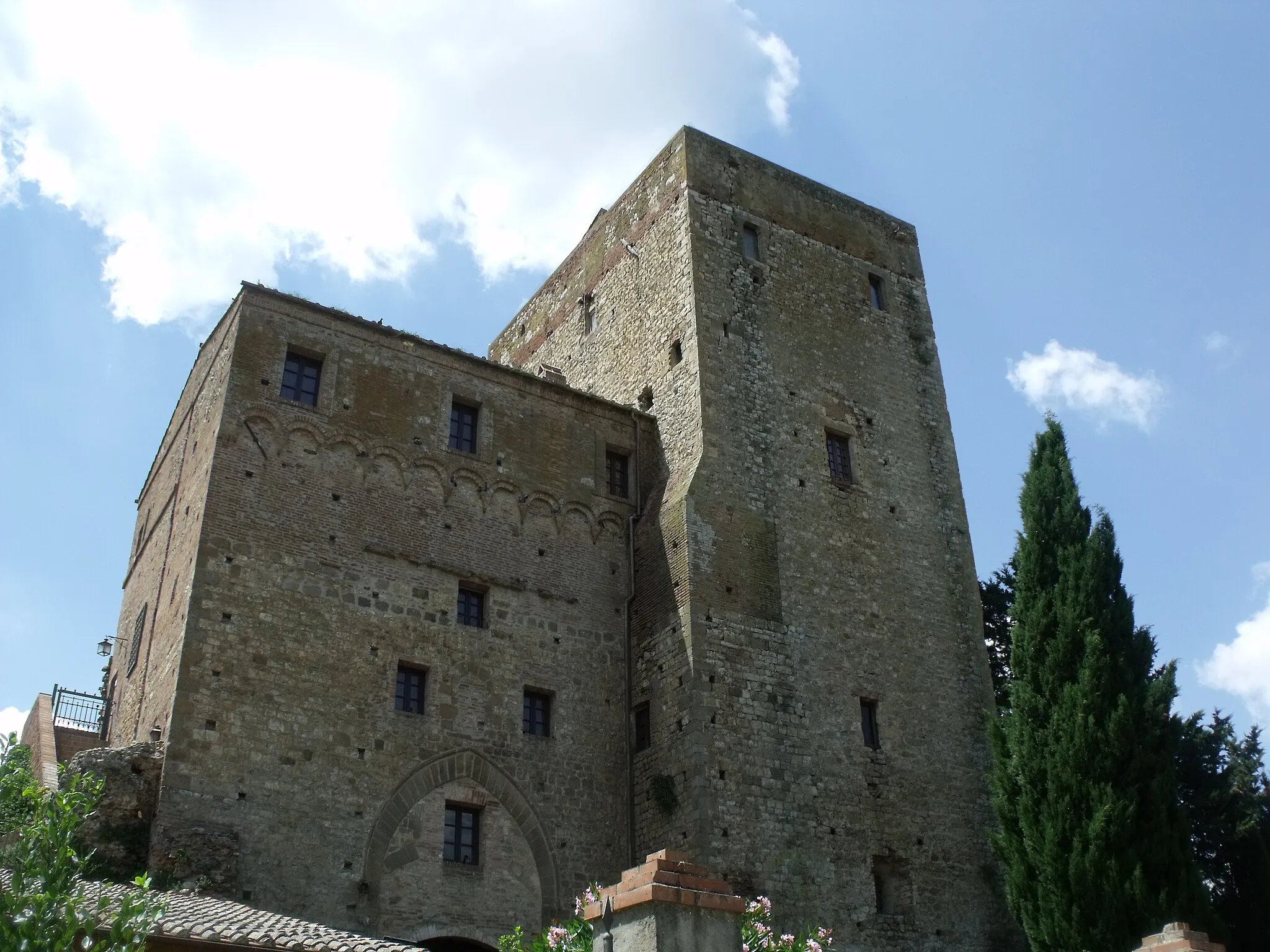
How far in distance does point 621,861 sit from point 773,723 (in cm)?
287

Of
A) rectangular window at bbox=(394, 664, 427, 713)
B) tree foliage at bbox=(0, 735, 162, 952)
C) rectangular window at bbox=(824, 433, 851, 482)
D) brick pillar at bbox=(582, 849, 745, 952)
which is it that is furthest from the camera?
rectangular window at bbox=(824, 433, 851, 482)

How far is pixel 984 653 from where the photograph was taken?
66.7 feet

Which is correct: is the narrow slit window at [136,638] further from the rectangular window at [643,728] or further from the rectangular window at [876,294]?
the rectangular window at [876,294]

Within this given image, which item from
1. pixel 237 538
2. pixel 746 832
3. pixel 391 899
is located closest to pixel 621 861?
pixel 746 832

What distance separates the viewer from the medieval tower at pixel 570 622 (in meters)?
15.3

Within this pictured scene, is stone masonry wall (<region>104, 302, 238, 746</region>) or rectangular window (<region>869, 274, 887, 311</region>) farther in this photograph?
rectangular window (<region>869, 274, 887, 311</region>)

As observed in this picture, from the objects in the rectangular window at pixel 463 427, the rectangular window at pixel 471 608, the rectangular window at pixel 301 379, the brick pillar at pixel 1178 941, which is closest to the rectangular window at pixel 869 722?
the rectangular window at pixel 471 608

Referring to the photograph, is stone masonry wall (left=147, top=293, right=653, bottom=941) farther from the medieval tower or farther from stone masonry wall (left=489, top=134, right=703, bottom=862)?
stone masonry wall (left=489, top=134, right=703, bottom=862)

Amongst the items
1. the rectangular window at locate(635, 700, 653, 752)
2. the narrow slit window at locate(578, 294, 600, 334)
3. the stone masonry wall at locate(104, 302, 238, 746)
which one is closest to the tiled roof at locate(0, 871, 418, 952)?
the stone masonry wall at locate(104, 302, 238, 746)

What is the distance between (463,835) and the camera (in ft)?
52.6

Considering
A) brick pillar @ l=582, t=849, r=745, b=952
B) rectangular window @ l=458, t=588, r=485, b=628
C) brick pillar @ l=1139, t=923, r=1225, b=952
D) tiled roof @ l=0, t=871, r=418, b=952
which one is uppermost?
rectangular window @ l=458, t=588, r=485, b=628

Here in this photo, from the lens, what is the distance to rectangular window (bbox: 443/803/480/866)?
624 inches

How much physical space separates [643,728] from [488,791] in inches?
104

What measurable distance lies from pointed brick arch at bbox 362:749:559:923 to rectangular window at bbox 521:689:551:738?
0.95 m
